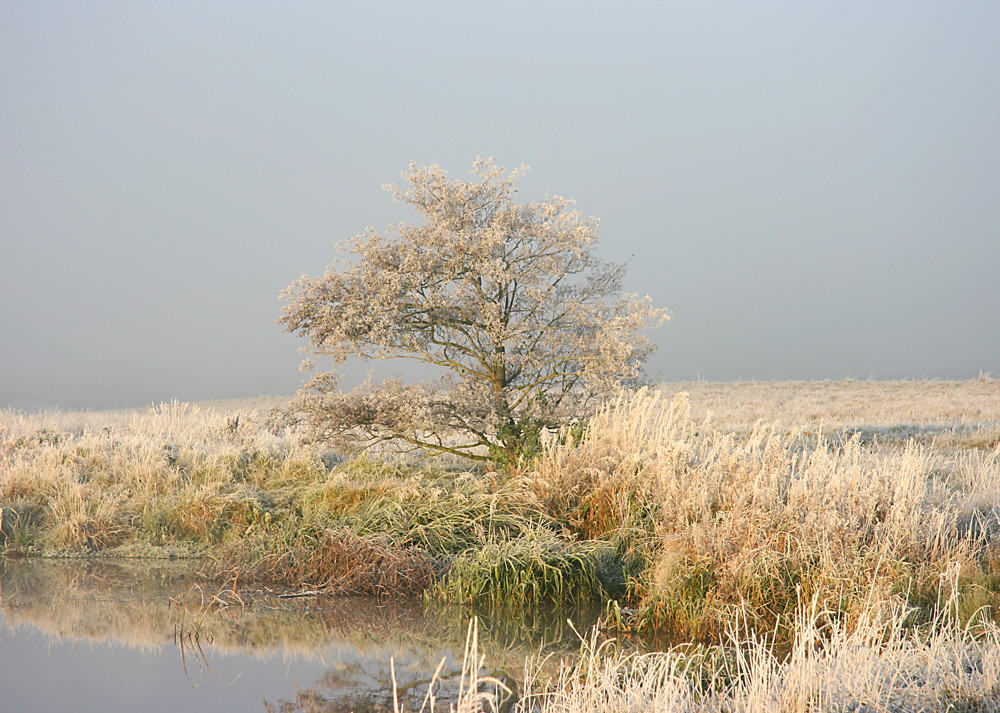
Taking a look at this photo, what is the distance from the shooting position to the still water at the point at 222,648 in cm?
469

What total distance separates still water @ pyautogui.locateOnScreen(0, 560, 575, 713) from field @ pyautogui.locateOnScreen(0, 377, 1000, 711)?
493 mm

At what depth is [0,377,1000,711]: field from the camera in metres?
4.03

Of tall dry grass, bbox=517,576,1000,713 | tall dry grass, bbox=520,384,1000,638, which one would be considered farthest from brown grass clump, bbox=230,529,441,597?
tall dry grass, bbox=517,576,1000,713

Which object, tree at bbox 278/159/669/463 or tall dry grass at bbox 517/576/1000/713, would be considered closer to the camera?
tall dry grass at bbox 517/576/1000/713

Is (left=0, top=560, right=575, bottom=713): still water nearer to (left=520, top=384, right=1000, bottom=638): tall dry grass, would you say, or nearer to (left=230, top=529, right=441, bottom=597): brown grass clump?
(left=230, top=529, right=441, bottom=597): brown grass clump

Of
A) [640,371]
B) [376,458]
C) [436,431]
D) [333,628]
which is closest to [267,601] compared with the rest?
[333,628]

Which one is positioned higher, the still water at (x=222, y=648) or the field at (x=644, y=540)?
the field at (x=644, y=540)

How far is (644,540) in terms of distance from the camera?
6.81 metres

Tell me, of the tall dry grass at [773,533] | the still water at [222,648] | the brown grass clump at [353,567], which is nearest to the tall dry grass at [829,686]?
the tall dry grass at [773,533]

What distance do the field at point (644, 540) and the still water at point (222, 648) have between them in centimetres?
49

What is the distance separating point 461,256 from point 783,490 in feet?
14.1

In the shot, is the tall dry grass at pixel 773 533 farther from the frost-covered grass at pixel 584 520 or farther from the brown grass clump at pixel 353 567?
the brown grass clump at pixel 353 567

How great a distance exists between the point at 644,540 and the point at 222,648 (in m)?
3.44

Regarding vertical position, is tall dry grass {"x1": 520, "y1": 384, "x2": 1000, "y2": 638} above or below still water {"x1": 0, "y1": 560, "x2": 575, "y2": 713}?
above
